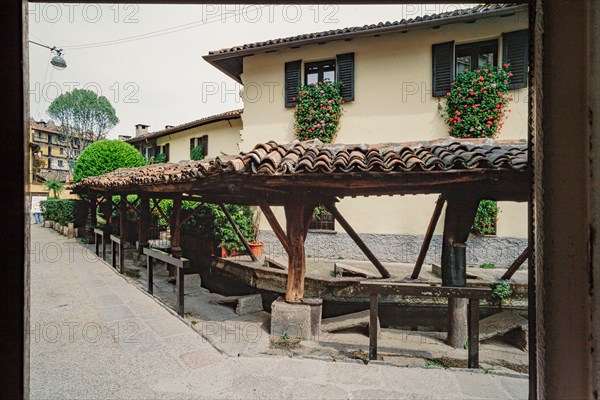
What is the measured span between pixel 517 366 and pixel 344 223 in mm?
3267

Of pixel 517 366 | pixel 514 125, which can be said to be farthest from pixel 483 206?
pixel 517 366

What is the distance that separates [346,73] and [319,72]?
2.92 feet

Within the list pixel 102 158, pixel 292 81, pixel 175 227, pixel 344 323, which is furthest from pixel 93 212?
pixel 344 323

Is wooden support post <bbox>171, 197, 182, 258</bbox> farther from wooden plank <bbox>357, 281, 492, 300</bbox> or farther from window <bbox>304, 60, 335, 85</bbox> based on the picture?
window <bbox>304, 60, 335, 85</bbox>

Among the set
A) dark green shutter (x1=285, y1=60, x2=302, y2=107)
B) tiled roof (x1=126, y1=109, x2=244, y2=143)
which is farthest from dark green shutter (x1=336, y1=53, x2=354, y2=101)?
tiled roof (x1=126, y1=109, x2=244, y2=143)

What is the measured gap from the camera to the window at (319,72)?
29.2ft

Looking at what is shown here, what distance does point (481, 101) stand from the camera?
742cm

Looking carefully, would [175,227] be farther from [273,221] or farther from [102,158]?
[102,158]

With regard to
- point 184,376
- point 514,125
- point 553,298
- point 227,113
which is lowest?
point 184,376

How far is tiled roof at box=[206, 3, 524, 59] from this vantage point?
23.2ft

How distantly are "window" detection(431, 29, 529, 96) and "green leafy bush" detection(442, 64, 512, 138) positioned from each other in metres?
0.23

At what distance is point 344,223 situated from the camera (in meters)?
4.58

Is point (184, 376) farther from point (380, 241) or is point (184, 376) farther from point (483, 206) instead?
point (483, 206)

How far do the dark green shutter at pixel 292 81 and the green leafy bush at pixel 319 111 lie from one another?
28 centimetres
